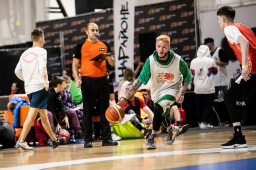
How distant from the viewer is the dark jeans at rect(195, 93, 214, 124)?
31.2 feet

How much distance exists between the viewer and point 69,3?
1727 cm

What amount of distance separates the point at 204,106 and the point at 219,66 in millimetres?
1175

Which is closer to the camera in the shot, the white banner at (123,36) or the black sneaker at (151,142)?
the black sneaker at (151,142)

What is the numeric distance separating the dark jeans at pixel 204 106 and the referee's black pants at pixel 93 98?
392 centimetres

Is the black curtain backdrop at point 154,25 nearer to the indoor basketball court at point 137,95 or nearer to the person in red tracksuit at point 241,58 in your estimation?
the indoor basketball court at point 137,95

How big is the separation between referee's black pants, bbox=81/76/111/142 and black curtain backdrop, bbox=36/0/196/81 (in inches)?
218

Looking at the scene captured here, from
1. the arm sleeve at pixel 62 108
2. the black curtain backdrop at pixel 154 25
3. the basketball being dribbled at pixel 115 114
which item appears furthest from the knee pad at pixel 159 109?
the black curtain backdrop at pixel 154 25

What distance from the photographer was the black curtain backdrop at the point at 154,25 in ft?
37.4

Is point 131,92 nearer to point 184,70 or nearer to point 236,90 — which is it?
point 184,70

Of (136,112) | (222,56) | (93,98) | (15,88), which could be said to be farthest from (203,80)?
(15,88)

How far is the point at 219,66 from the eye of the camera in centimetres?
1012

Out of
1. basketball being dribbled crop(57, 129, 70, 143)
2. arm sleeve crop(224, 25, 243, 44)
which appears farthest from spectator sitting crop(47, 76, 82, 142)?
arm sleeve crop(224, 25, 243, 44)

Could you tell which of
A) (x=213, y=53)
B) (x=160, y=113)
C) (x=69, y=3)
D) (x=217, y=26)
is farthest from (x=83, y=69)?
(x=69, y=3)

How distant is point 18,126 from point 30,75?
1.78 meters
